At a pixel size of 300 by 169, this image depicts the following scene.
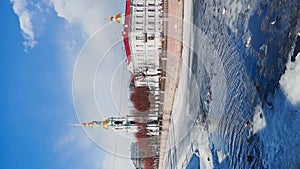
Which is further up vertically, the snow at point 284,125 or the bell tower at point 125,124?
→ the bell tower at point 125,124

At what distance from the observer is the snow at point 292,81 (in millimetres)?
5078

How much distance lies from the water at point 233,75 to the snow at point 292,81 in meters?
0.22

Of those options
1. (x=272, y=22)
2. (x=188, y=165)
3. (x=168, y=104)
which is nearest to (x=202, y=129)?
(x=188, y=165)

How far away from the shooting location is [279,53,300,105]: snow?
508 cm

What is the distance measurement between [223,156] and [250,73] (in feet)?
8.17

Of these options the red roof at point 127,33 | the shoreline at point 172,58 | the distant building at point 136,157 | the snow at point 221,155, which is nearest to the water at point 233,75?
the snow at point 221,155

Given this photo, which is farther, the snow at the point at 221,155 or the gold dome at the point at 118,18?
the gold dome at the point at 118,18

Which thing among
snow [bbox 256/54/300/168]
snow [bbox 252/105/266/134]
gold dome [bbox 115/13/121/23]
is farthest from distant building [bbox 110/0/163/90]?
snow [bbox 256/54/300/168]

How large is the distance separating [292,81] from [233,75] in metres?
3.08

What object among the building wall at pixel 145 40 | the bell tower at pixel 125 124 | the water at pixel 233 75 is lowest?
the water at pixel 233 75

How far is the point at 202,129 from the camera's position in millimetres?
11477

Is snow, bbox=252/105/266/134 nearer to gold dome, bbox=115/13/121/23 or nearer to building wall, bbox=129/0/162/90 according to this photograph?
building wall, bbox=129/0/162/90

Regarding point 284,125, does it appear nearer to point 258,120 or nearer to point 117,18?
point 258,120

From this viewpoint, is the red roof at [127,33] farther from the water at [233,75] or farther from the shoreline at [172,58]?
the water at [233,75]
